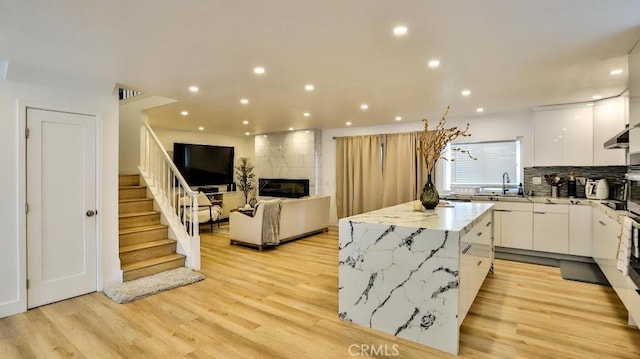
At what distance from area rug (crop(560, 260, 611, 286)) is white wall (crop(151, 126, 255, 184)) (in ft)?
25.7

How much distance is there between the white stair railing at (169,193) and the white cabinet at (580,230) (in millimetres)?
5215

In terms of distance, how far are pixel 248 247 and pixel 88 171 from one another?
9.03ft

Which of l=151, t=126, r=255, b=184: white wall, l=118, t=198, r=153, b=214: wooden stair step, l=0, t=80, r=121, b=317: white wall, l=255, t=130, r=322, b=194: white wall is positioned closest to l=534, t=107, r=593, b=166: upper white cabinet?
l=255, t=130, r=322, b=194: white wall

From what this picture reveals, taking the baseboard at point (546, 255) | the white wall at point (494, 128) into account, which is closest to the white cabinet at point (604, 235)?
the baseboard at point (546, 255)

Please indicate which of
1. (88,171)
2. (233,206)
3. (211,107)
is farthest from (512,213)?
(233,206)

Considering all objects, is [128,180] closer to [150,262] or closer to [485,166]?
[150,262]

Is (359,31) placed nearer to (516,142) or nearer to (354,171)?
(516,142)

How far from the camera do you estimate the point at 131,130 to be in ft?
18.0

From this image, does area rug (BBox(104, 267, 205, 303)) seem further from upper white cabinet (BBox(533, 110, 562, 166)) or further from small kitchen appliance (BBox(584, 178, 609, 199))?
small kitchen appliance (BBox(584, 178, 609, 199))

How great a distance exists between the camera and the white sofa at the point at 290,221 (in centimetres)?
547

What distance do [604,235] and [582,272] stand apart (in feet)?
2.32

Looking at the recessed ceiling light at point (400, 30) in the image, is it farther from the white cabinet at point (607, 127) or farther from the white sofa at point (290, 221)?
the white cabinet at point (607, 127)

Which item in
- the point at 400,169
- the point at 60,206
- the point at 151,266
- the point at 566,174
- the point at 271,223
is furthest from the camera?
the point at 400,169

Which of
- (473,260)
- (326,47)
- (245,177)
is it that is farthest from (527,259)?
(245,177)
